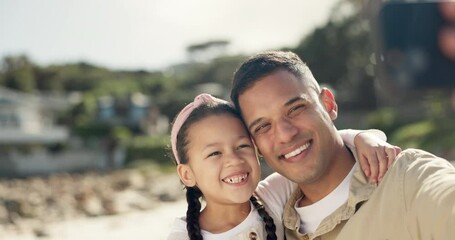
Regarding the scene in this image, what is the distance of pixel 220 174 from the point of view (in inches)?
103

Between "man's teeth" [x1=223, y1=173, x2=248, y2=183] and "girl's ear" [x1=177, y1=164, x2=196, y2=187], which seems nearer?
"man's teeth" [x1=223, y1=173, x2=248, y2=183]

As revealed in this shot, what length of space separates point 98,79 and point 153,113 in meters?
27.6

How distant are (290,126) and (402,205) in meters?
0.59

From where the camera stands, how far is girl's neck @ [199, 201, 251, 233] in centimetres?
267

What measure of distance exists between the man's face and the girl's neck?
320 millimetres

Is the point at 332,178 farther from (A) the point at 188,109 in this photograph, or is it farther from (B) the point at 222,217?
(A) the point at 188,109

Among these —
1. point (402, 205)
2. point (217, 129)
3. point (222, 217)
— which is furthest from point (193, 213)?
point (402, 205)

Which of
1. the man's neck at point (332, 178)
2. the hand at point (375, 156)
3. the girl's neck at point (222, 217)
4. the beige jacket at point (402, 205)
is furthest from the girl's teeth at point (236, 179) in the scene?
the hand at point (375, 156)

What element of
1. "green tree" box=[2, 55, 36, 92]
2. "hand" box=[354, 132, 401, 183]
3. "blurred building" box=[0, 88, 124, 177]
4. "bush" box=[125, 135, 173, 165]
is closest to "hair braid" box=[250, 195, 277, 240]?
"hand" box=[354, 132, 401, 183]

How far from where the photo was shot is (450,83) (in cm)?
1525

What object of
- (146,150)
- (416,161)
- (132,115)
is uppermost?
(132,115)

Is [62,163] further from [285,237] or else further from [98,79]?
[285,237]

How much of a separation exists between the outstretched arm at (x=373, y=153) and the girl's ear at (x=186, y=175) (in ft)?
2.32

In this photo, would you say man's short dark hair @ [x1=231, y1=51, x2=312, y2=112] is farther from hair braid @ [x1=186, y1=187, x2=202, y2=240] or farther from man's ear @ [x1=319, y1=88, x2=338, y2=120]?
hair braid @ [x1=186, y1=187, x2=202, y2=240]
